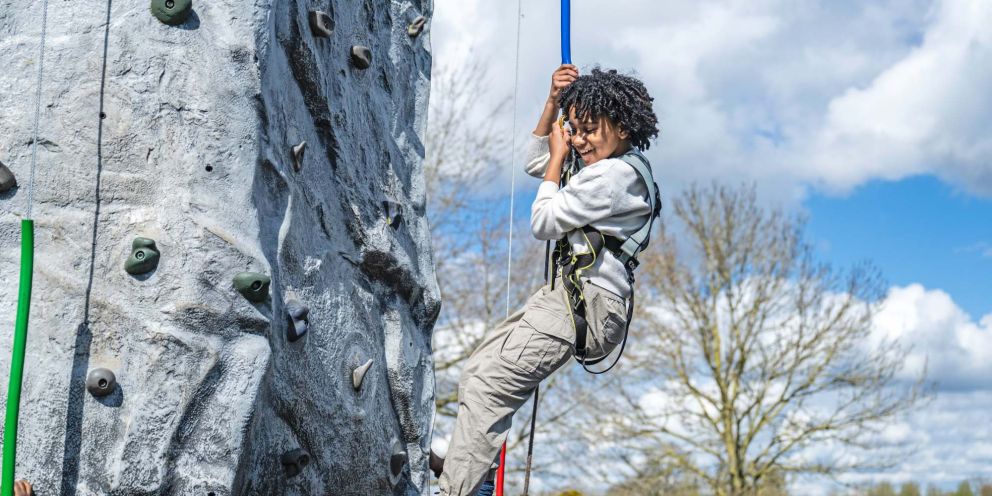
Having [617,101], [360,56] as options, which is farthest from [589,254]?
[360,56]

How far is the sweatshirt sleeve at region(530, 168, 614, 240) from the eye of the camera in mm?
3727

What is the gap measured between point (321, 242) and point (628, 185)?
1182 millimetres

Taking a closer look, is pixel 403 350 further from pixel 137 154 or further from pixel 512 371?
pixel 137 154

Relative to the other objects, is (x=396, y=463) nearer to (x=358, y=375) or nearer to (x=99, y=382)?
(x=358, y=375)

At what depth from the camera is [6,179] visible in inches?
132

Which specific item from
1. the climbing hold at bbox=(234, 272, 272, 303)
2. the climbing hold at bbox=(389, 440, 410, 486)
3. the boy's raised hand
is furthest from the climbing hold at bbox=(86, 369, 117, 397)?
the boy's raised hand

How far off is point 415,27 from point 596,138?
1.50m

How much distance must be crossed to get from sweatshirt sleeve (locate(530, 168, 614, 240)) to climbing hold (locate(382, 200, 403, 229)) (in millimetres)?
923

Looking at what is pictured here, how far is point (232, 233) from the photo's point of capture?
11.1 feet

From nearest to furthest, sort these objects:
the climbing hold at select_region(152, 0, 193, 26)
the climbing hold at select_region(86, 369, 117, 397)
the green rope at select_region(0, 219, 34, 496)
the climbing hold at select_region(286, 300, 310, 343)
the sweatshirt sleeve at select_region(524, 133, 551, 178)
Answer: the green rope at select_region(0, 219, 34, 496) < the climbing hold at select_region(86, 369, 117, 397) < the climbing hold at select_region(152, 0, 193, 26) < the climbing hold at select_region(286, 300, 310, 343) < the sweatshirt sleeve at select_region(524, 133, 551, 178)

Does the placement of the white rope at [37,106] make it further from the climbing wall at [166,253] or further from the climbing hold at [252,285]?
the climbing hold at [252,285]

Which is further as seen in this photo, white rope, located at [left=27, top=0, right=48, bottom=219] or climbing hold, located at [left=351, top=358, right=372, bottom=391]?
climbing hold, located at [left=351, top=358, right=372, bottom=391]

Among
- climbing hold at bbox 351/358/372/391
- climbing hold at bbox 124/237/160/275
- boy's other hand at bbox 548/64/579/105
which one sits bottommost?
climbing hold at bbox 351/358/372/391

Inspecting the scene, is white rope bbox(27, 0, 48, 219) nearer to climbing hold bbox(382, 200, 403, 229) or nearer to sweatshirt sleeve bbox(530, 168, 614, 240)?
climbing hold bbox(382, 200, 403, 229)
